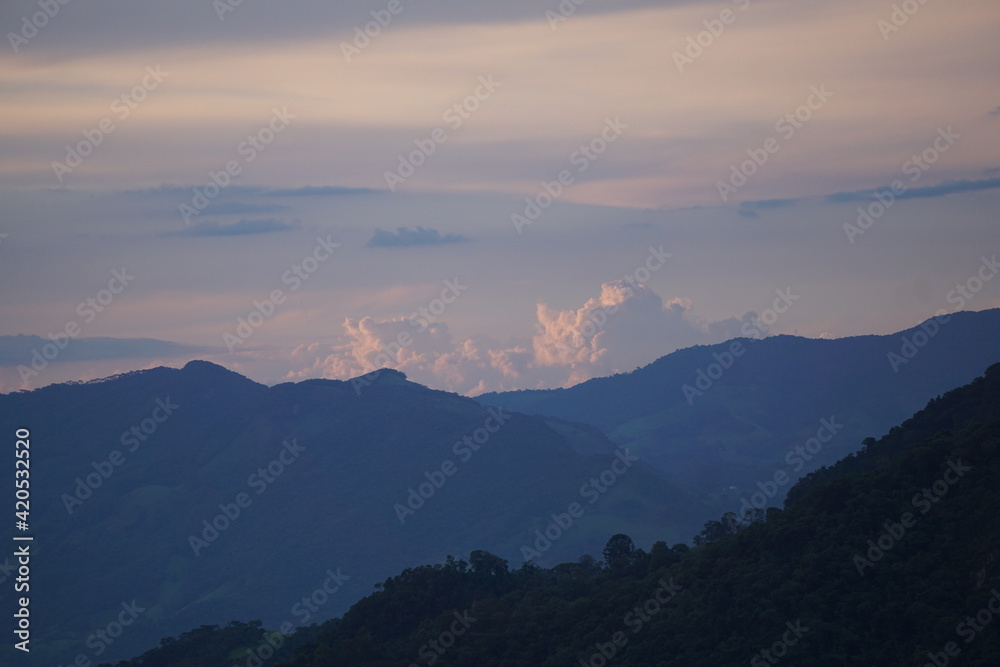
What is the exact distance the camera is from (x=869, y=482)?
96000mm

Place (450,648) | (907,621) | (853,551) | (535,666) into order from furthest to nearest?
(450,648), (535,666), (853,551), (907,621)

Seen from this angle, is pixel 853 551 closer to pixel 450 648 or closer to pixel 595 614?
pixel 595 614

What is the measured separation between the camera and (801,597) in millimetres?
87125

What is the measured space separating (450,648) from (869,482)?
135 ft

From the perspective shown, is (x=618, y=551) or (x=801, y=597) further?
(x=618, y=551)

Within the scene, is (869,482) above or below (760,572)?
above

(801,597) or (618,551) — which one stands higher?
(618,551)

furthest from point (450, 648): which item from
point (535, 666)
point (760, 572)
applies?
point (760, 572)

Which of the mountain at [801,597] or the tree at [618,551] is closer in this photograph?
the mountain at [801,597]

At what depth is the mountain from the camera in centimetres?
8031

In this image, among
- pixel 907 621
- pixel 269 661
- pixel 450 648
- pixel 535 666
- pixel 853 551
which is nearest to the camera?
pixel 907 621

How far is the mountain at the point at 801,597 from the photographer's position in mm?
80312

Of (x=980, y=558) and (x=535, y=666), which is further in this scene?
(x=535, y=666)

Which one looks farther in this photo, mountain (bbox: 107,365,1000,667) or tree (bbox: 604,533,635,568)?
tree (bbox: 604,533,635,568)
